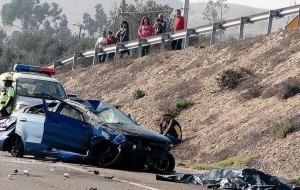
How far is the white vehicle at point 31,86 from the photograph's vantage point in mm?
25403

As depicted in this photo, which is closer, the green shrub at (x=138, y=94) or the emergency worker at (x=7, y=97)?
the emergency worker at (x=7, y=97)

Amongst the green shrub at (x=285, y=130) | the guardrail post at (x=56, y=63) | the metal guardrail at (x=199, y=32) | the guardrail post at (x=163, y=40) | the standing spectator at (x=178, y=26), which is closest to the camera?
the green shrub at (x=285, y=130)

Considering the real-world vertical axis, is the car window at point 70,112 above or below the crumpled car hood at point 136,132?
above

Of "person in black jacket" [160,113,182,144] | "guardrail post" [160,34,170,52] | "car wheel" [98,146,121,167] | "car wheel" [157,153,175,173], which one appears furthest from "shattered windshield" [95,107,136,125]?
"guardrail post" [160,34,170,52]

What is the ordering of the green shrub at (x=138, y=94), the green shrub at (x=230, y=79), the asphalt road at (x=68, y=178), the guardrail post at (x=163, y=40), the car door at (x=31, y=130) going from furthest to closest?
the guardrail post at (x=163, y=40)
the green shrub at (x=138, y=94)
the green shrub at (x=230, y=79)
the car door at (x=31, y=130)
the asphalt road at (x=68, y=178)

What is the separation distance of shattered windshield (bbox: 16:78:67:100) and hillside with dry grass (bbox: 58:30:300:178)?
11.7ft

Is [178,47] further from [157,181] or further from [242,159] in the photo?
[157,181]

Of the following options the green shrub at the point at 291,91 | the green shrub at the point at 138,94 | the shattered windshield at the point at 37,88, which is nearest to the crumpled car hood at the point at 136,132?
the shattered windshield at the point at 37,88

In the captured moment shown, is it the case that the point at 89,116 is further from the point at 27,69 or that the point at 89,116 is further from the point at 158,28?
the point at 158,28

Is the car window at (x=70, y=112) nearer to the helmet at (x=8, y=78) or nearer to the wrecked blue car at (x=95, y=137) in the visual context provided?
the wrecked blue car at (x=95, y=137)

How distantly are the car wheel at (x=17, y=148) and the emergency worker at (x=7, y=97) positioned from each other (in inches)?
68.3

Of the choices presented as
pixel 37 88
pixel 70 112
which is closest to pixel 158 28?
pixel 37 88

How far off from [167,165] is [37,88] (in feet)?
22.3

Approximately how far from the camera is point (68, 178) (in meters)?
17.1
